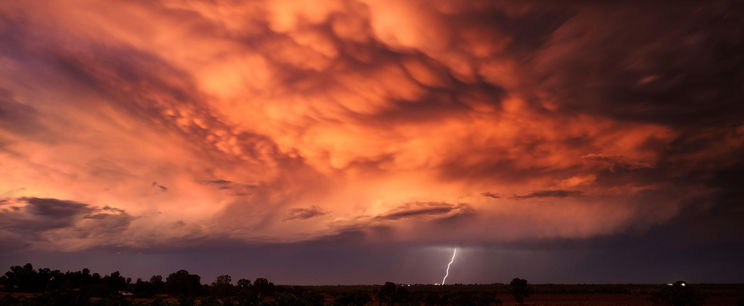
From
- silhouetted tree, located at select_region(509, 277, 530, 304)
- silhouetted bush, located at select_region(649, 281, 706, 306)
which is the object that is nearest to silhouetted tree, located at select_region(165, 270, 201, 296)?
silhouetted tree, located at select_region(509, 277, 530, 304)

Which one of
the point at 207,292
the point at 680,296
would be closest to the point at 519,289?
the point at 680,296

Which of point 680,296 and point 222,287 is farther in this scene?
point 222,287

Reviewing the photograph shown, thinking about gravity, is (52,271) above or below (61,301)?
above

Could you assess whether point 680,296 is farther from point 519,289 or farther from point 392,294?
point 392,294

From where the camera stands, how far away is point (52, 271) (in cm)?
14838

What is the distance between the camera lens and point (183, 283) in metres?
156

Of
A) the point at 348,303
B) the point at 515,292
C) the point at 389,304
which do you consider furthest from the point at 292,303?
the point at 515,292

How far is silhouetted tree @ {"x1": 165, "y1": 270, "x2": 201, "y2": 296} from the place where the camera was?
154m

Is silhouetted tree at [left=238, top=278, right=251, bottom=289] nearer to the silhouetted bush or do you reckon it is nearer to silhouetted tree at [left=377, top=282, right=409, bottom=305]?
silhouetted tree at [left=377, top=282, right=409, bottom=305]

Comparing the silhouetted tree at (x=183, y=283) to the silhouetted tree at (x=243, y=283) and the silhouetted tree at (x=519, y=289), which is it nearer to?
the silhouetted tree at (x=243, y=283)

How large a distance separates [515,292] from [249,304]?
9009 cm

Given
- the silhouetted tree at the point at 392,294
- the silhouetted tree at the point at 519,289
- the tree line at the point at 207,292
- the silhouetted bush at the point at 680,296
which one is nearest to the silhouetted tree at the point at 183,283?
the tree line at the point at 207,292

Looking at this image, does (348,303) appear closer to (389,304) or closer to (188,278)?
(389,304)

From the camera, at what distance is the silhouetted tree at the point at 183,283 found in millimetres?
154000
